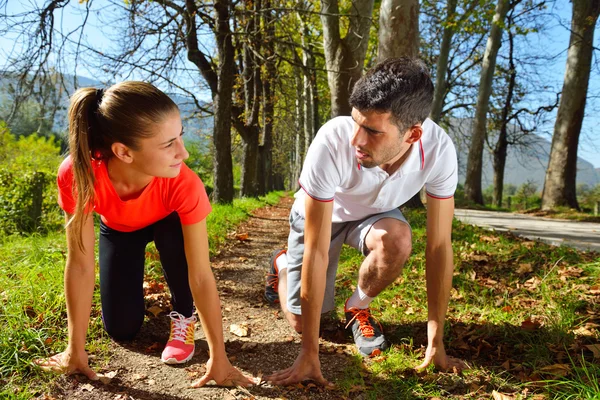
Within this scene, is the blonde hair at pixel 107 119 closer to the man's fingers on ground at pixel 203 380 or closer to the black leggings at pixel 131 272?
the black leggings at pixel 131 272

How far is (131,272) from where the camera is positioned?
2588 mm

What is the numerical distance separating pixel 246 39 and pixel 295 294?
22.0ft

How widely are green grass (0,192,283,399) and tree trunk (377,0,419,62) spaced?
3.96 m

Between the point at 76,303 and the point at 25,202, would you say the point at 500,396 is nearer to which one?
the point at 76,303

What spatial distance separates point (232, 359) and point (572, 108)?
33.1 feet

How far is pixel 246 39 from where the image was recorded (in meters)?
8.20

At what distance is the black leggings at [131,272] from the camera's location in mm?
2498

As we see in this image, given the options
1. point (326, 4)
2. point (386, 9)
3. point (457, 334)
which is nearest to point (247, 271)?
point (457, 334)

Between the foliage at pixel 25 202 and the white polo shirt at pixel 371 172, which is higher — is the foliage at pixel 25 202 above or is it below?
below

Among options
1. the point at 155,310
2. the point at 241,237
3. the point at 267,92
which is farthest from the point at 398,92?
the point at 267,92

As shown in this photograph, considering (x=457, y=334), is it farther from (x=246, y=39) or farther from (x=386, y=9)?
(x=246, y=39)

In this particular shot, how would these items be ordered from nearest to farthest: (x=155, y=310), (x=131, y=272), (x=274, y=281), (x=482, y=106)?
(x=131, y=272) → (x=155, y=310) → (x=274, y=281) → (x=482, y=106)

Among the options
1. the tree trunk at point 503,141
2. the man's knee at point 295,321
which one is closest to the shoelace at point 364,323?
the man's knee at point 295,321

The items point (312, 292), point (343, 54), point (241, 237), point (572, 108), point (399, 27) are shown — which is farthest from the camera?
point (572, 108)
